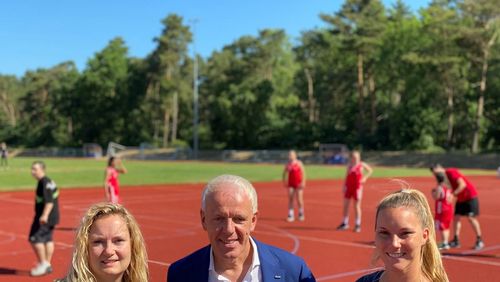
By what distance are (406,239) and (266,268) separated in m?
0.70

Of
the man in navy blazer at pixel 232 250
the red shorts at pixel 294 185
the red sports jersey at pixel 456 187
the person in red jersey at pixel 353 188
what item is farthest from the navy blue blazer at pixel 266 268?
the red shorts at pixel 294 185

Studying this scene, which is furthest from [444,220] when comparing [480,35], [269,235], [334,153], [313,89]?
[313,89]

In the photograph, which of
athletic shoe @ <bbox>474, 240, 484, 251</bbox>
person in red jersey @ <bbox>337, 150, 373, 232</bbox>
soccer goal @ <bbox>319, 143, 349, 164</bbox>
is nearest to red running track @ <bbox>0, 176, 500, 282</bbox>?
athletic shoe @ <bbox>474, 240, 484, 251</bbox>

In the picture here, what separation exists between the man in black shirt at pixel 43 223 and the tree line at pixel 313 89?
5233 cm

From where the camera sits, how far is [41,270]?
8.51 meters

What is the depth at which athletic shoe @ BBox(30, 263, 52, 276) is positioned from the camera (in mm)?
8473

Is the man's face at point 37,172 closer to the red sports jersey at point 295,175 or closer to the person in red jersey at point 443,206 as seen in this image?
the person in red jersey at point 443,206

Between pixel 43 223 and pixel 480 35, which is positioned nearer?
pixel 43 223

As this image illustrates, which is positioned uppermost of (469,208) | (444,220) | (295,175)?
(295,175)

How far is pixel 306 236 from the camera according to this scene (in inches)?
487

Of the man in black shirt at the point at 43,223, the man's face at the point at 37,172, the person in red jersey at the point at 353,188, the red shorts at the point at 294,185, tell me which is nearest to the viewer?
the man in black shirt at the point at 43,223

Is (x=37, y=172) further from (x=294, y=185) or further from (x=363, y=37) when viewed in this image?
(x=363, y=37)

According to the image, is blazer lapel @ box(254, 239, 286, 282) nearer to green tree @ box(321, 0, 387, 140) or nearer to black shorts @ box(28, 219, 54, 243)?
black shorts @ box(28, 219, 54, 243)

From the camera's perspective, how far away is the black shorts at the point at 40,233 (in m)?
8.64
